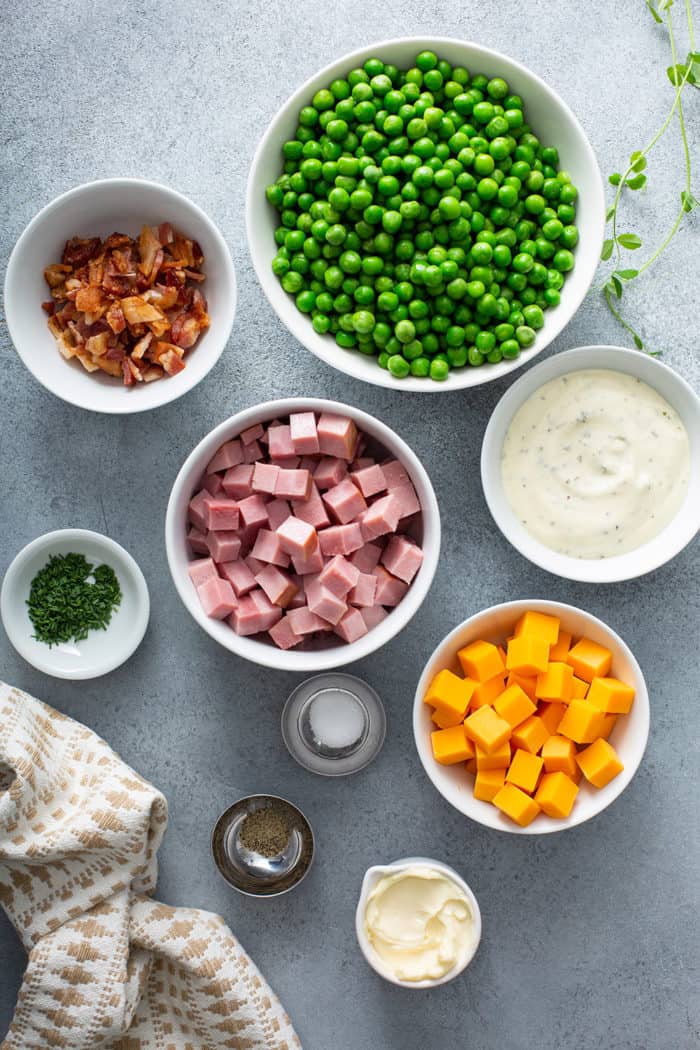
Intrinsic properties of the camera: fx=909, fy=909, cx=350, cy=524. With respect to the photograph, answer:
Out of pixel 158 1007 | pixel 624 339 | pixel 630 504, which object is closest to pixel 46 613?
pixel 158 1007

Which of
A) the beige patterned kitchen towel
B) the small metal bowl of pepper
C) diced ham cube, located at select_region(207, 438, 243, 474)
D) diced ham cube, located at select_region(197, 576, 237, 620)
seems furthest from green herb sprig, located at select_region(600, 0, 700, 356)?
the beige patterned kitchen towel

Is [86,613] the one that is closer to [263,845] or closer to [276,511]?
[276,511]

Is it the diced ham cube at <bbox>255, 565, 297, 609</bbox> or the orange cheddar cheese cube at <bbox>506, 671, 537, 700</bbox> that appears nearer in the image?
the diced ham cube at <bbox>255, 565, 297, 609</bbox>

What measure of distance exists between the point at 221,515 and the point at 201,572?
0.51 ft

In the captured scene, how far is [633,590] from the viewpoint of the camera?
2652mm

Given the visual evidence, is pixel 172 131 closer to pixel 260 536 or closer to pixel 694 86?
pixel 260 536

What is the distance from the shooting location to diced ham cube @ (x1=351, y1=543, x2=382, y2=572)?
2375 millimetres

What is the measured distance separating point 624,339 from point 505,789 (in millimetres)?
1313

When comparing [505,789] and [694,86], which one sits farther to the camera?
[694,86]

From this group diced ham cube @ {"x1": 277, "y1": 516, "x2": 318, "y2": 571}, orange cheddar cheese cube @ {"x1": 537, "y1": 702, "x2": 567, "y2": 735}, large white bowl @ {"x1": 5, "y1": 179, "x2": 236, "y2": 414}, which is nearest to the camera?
A: diced ham cube @ {"x1": 277, "y1": 516, "x2": 318, "y2": 571}

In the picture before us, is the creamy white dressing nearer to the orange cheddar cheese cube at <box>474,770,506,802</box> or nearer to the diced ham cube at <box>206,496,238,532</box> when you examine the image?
the orange cheddar cheese cube at <box>474,770,506,802</box>

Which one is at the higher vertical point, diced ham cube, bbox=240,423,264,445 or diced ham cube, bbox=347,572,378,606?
diced ham cube, bbox=240,423,264,445

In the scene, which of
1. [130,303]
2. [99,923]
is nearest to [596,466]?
[130,303]

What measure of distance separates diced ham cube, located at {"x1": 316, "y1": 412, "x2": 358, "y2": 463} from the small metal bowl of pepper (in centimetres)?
103
